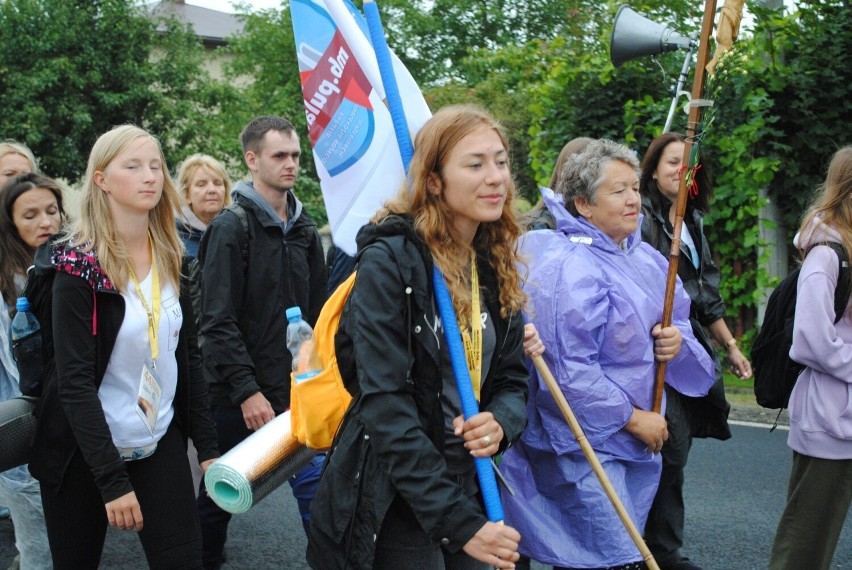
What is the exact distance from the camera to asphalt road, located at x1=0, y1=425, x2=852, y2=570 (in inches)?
189

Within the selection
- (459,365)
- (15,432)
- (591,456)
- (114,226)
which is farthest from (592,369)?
(15,432)

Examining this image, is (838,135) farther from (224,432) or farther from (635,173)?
(224,432)

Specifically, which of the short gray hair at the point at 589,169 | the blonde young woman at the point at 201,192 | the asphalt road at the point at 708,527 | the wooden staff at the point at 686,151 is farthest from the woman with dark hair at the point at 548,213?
the blonde young woman at the point at 201,192

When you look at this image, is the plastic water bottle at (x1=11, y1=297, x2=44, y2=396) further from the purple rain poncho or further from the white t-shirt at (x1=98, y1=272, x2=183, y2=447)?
the purple rain poncho

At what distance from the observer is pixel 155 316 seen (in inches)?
123

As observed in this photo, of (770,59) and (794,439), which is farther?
(770,59)

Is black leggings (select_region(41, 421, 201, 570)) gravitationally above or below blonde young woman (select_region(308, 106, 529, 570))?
below

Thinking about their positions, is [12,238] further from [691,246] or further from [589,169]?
[691,246]

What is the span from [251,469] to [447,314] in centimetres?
92

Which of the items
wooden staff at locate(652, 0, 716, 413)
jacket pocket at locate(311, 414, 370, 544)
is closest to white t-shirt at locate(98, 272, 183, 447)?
jacket pocket at locate(311, 414, 370, 544)

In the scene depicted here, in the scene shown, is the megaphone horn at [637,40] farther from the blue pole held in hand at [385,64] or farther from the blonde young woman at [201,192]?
the blue pole held in hand at [385,64]

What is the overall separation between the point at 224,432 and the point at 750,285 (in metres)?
6.54

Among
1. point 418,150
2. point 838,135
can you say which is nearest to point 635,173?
point 418,150

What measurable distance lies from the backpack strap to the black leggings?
2464mm
